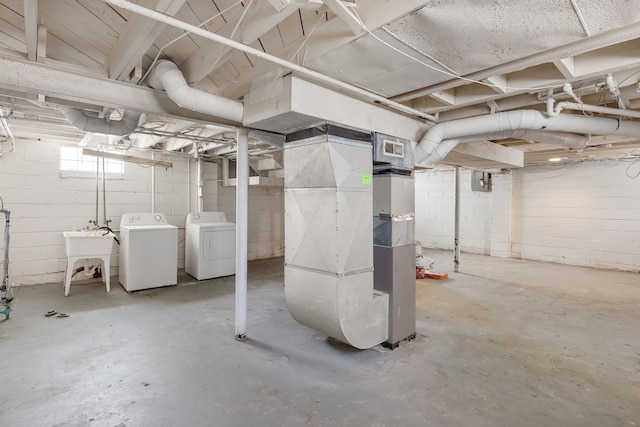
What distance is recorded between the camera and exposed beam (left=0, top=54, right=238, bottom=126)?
1.80 m

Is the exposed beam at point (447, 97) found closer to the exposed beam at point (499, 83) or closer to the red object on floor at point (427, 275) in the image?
the exposed beam at point (499, 83)

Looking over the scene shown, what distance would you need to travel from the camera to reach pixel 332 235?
7.47 feet

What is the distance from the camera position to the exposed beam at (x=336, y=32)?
1349 mm

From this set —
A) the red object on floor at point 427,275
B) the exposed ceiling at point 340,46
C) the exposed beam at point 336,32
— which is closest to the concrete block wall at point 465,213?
the red object on floor at point 427,275

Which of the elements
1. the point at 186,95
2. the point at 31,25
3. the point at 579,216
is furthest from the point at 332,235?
the point at 579,216

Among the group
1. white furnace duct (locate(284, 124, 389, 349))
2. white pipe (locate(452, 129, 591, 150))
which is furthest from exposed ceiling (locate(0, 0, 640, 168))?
white furnace duct (locate(284, 124, 389, 349))

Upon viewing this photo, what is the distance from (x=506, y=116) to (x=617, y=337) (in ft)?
7.53

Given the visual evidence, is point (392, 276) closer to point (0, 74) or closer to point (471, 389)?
Result: point (471, 389)

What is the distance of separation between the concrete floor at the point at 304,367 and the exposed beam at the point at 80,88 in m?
1.88

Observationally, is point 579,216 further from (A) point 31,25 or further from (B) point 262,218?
(A) point 31,25

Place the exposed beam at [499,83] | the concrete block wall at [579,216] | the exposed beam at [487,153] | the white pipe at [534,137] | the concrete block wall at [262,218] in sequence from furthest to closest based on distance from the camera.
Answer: the concrete block wall at [262,218] → the concrete block wall at [579,216] → the exposed beam at [487,153] → the white pipe at [534,137] → the exposed beam at [499,83]

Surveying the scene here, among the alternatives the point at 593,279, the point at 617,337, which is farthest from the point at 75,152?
the point at 593,279

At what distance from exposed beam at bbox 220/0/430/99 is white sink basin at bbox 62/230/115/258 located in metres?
3.26

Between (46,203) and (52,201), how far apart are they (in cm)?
7
